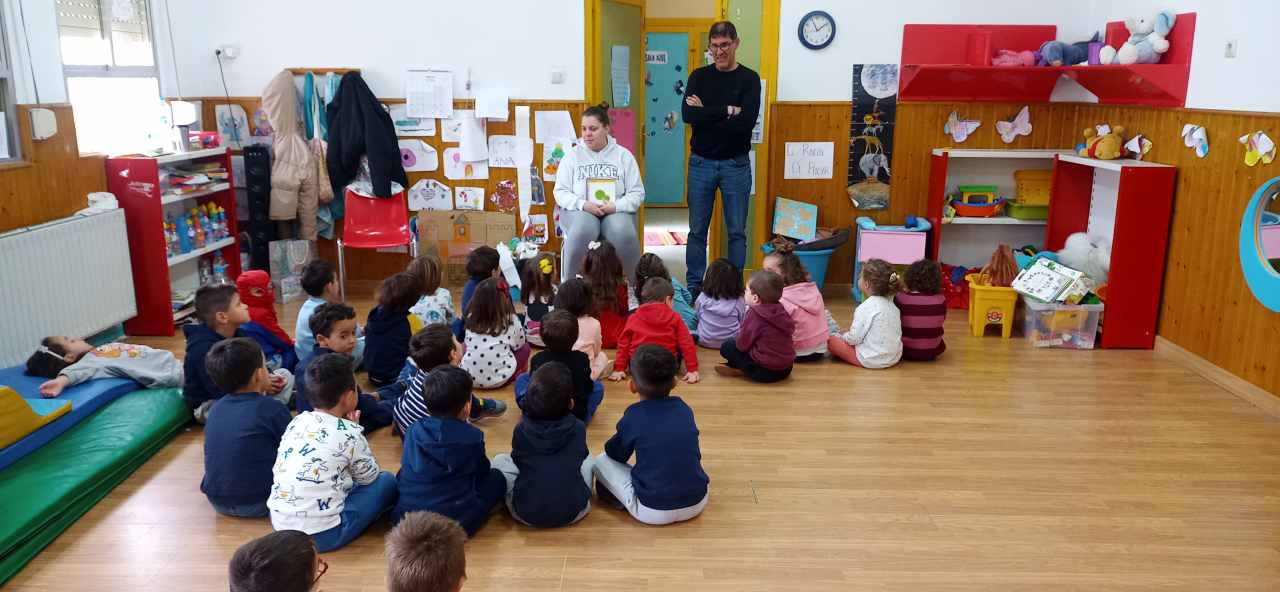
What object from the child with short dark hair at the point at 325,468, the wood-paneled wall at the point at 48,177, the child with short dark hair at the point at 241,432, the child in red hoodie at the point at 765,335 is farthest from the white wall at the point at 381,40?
the child with short dark hair at the point at 325,468

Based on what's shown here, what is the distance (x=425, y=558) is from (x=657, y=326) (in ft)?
8.98

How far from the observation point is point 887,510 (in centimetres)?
327

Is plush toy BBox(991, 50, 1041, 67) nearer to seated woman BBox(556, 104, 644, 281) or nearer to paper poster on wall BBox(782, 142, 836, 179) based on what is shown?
paper poster on wall BBox(782, 142, 836, 179)

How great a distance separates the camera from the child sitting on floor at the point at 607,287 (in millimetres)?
4992

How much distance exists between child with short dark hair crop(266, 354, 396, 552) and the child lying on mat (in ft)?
5.07

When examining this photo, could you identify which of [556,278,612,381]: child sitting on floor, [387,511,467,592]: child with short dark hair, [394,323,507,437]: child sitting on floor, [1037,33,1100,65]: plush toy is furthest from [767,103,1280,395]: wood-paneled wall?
[387,511,467,592]: child with short dark hair

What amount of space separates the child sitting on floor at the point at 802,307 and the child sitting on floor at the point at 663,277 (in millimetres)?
602

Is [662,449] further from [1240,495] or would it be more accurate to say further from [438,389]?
[1240,495]

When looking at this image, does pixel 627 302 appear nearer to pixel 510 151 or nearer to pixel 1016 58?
pixel 510 151

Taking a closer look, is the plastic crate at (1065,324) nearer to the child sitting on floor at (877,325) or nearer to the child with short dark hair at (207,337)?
the child sitting on floor at (877,325)

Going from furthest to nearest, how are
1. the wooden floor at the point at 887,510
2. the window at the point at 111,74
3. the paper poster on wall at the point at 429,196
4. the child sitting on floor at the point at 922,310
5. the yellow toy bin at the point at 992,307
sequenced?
the paper poster on wall at the point at 429,196, the yellow toy bin at the point at 992,307, the window at the point at 111,74, the child sitting on floor at the point at 922,310, the wooden floor at the point at 887,510

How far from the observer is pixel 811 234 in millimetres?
6414

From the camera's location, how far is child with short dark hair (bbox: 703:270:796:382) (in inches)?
178

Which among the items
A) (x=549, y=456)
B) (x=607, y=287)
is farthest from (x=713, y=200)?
(x=549, y=456)
